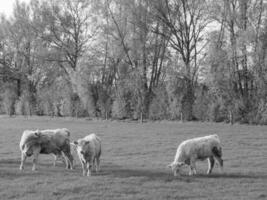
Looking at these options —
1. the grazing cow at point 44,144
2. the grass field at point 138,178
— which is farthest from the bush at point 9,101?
the grazing cow at point 44,144

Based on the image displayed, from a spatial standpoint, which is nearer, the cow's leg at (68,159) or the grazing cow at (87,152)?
the grazing cow at (87,152)

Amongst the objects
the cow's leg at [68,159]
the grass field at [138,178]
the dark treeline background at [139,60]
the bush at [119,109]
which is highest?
the dark treeline background at [139,60]

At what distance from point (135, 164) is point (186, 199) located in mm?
6229

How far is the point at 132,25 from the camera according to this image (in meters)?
46.2

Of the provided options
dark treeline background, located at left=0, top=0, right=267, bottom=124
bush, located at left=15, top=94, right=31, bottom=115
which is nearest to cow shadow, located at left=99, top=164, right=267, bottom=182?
dark treeline background, located at left=0, top=0, right=267, bottom=124

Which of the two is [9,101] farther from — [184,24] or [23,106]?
[184,24]

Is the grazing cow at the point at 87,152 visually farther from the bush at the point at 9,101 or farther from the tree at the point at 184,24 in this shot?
the bush at the point at 9,101

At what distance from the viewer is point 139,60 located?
48281 mm

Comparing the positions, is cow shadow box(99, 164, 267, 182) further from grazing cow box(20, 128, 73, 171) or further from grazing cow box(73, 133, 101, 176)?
grazing cow box(20, 128, 73, 171)

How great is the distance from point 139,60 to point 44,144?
3353cm

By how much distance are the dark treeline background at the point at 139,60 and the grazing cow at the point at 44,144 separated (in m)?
23.9

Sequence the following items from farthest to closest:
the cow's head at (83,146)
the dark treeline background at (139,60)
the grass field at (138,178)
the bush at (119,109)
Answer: the bush at (119,109)
the dark treeline background at (139,60)
the cow's head at (83,146)
the grass field at (138,178)

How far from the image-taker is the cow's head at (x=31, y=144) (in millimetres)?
15305

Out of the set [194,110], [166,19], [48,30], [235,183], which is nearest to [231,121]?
[194,110]
